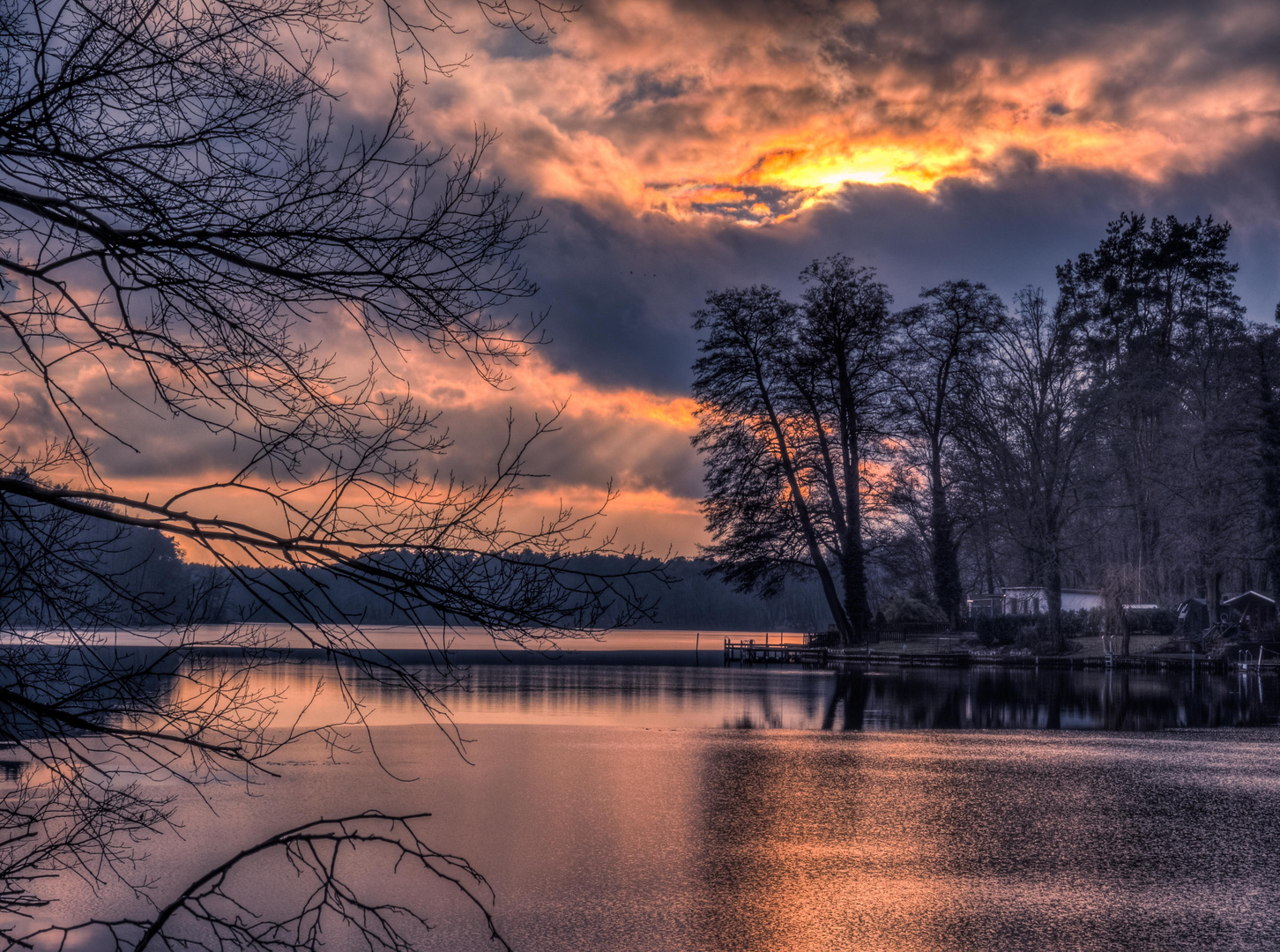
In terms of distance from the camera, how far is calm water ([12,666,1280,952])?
285 inches

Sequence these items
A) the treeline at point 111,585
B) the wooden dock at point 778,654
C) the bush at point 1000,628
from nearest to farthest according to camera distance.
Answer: the treeline at point 111,585, the wooden dock at point 778,654, the bush at point 1000,628

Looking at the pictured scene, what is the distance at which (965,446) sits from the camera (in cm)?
4875

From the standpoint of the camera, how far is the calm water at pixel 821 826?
7.24 metres

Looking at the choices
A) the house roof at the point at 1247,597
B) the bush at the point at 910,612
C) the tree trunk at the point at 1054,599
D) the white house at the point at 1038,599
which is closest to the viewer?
the tree trunk at the point at 1054,599

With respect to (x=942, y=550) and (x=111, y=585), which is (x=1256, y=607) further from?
(x=111, y=585)

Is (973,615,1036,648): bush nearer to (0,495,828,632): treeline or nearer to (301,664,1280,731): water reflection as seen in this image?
(301,664,1280,731): water reflection

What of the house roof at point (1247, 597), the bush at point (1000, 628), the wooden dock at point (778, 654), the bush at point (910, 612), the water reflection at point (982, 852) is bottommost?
the wooden dock at point (778, 654)

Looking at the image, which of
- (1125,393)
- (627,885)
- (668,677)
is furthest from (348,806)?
(1125,393)

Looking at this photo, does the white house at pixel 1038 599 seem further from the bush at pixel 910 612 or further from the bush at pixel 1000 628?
the bush at pixel 910 612

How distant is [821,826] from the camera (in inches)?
408

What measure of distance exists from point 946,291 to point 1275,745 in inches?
1291

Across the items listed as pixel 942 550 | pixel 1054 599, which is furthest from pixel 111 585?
pixel 942 550

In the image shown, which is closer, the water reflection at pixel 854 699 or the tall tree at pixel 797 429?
the water reflection at pixel 854 699

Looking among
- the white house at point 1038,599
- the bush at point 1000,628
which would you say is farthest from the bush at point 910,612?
the white house at point 1038,599
